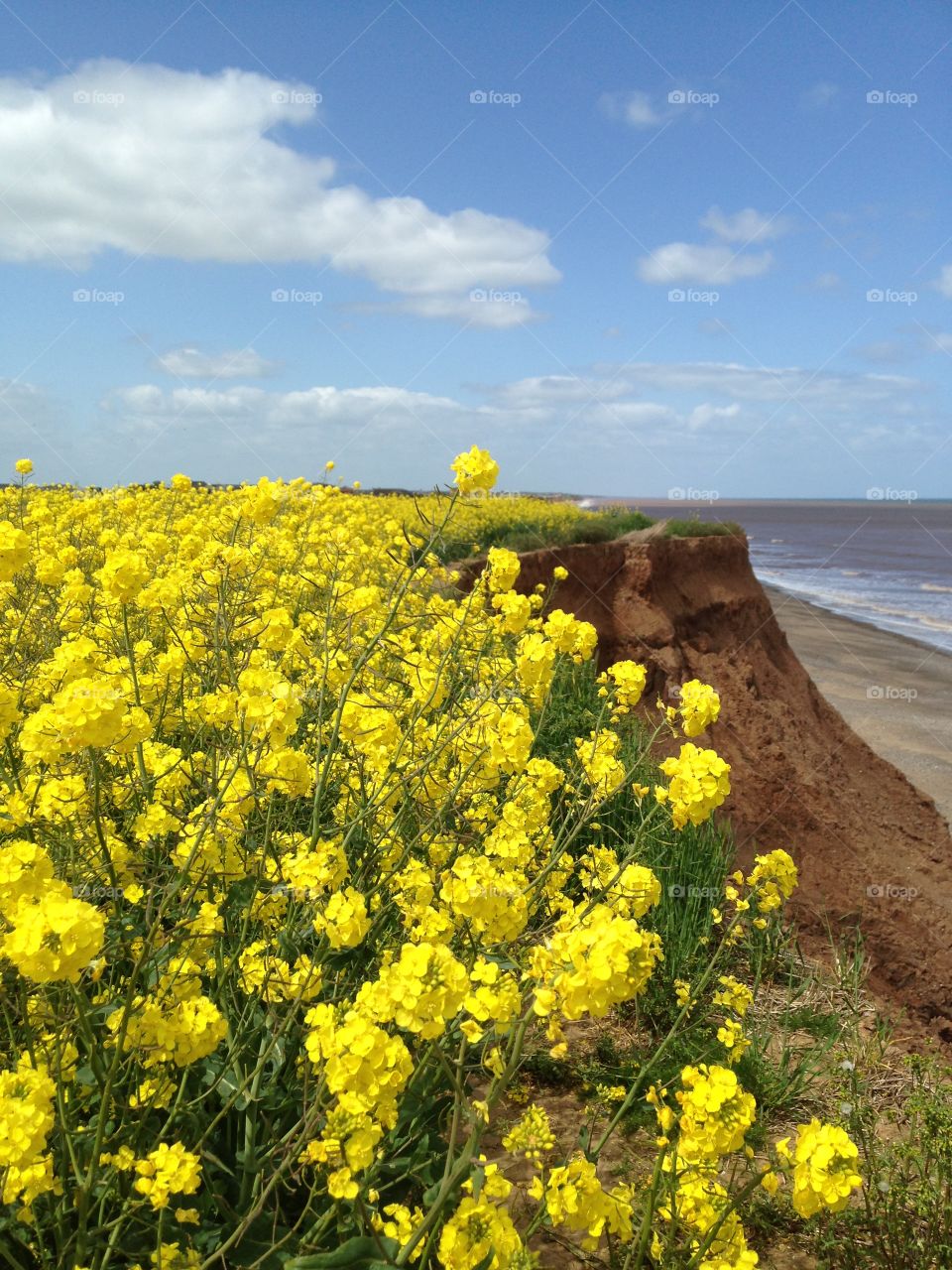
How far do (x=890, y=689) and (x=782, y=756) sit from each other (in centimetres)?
836

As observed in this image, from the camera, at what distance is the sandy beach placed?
476 inches

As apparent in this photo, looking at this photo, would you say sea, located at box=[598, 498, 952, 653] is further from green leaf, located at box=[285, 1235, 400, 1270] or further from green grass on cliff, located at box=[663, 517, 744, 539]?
green leaf, located at box=[285, 1235, 400, 1270]

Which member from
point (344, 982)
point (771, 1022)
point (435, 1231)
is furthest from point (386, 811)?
point (771, 1022)

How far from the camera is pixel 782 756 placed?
26.0 ft

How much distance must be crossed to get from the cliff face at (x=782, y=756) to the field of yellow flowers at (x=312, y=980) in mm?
2049

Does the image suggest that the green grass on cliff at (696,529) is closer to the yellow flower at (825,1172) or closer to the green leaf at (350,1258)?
the yellow flower at (825,1172)

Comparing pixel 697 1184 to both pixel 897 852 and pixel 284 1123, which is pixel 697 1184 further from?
pixel 897 852

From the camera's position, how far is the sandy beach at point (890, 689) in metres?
12.1

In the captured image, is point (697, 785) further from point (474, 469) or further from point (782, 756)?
point (782, 756)

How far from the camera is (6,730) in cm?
229

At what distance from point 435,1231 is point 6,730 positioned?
61.6 inches

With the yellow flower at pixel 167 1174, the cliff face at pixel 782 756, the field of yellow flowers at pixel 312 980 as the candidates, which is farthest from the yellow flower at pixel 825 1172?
the cliff face at pixel 782 756

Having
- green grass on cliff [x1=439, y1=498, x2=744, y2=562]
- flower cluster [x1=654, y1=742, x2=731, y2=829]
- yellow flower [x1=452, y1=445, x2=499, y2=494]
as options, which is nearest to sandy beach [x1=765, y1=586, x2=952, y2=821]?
green grass on cliff [x1=439, y1=498, x2=744, y2=562]

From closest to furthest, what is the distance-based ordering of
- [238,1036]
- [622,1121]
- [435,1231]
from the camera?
[435,1231] < [238,1036] < [622,1121]
